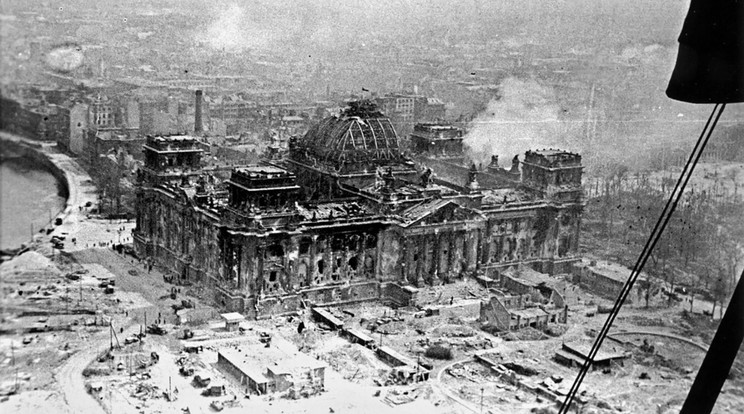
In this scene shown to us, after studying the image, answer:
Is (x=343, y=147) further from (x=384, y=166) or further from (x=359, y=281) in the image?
(x=359, y=281)

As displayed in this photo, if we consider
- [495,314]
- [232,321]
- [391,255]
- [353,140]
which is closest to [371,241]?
[391,255]

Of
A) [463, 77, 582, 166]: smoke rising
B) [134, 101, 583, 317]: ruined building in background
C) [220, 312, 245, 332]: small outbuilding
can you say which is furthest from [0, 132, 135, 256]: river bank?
[463, 77, 582, 166]: smoke rising

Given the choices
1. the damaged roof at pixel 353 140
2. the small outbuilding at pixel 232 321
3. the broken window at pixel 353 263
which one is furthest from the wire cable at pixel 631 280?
the damaged roof at pixel 353 140

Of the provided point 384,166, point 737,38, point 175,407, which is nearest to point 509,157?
point 384,166

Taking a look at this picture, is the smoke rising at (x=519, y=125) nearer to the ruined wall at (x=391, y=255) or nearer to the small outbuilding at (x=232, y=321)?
the ruined wall at (x=391, y=255)

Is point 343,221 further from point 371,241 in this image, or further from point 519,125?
point 519,125

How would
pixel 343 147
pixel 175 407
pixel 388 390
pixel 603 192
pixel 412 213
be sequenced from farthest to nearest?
pixel 603 192, pixel 343 147, pixel 412 213, pixel 388 390, pixel 175 407
